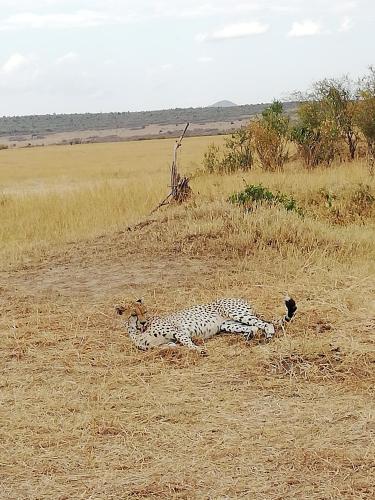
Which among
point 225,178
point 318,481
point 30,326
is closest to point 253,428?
point 318,481

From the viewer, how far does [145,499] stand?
3703 millimetres

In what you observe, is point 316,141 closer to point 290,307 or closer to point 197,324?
point 290,307

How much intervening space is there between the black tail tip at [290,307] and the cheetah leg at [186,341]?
2.49ft

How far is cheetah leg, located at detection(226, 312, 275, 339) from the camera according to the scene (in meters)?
5.93

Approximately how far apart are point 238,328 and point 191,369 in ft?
2.64

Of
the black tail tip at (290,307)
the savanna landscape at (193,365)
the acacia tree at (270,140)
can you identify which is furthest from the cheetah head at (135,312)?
the acacia tree at (270,140)

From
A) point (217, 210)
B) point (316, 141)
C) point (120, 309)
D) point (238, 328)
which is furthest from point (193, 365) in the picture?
point (316, 141)

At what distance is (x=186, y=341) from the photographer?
584 centimetres

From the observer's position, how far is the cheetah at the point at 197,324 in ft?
19.3

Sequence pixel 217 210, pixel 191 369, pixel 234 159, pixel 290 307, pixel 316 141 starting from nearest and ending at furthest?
pixel 191 369 < pixel 290 307 < pixel 217 210 < pixel 234 159 < pixel 316 141

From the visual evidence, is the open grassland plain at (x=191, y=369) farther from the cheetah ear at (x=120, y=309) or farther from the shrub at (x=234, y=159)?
the shrub at (x=234, y=159)

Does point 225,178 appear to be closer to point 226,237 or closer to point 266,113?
point 266,113

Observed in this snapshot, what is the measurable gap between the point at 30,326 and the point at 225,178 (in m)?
8.58

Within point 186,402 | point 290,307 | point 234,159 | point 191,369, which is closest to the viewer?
point 186,402
